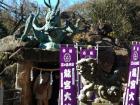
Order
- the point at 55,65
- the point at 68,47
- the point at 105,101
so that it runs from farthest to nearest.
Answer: the point at 55,65 → the point at 68,47 → the point at 105,101

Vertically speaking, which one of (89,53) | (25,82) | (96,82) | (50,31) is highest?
(50,31)

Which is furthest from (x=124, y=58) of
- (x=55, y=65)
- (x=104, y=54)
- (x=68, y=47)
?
(x=68, y=47)

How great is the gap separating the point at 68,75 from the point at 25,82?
14.7ft

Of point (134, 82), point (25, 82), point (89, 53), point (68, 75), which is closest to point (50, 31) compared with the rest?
point (25, 82)

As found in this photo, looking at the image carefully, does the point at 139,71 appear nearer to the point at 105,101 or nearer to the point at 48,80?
the point at 105,101

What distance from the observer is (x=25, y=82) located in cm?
1573

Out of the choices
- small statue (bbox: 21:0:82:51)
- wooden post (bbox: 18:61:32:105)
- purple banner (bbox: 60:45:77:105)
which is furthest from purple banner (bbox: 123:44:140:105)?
wooden post (bbox: 18:61:32:105)

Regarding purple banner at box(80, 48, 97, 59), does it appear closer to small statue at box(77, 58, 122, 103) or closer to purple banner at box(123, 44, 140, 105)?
purple banner at box(123, 44, 140, 105)

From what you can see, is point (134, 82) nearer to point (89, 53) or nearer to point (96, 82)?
point (96, 82)

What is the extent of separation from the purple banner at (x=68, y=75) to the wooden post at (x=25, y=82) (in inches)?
165

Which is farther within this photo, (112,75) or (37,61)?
(37,61)

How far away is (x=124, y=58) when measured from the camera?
16.3 meters

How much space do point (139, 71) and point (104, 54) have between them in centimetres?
542

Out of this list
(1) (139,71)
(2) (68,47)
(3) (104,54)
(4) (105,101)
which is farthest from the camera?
(3) (104,54)
